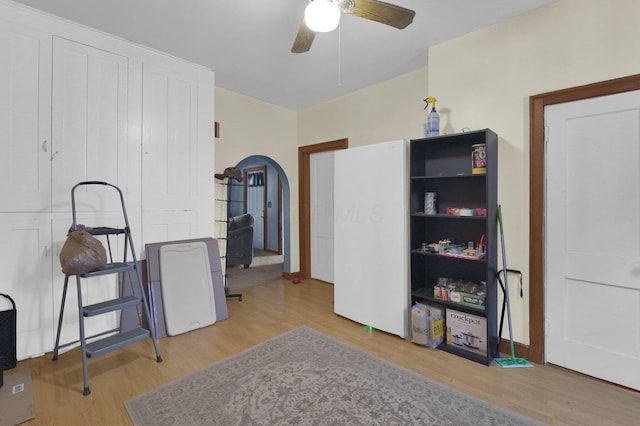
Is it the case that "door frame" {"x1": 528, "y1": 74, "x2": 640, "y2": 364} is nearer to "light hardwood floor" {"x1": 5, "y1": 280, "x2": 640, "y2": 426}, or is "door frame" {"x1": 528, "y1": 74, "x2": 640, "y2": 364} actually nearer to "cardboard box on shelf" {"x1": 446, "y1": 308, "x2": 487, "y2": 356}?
"light hardwood floor" {"x1": 5, "y1": 280, "x2": 640, "y2": 426}

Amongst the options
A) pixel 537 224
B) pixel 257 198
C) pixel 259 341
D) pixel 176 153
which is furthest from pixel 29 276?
pixel 257 198

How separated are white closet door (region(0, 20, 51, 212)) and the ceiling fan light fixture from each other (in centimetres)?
225

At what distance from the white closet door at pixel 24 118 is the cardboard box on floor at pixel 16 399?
1221 millimetres

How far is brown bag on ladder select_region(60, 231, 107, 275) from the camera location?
2.08m

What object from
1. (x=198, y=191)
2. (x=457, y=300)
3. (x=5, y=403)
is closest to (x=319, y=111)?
(x=198, y=191)

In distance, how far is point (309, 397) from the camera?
195 cm

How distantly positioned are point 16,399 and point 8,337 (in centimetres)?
57

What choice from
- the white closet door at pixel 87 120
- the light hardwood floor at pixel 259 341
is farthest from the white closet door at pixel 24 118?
the light hardwood floor at pixel 259 341

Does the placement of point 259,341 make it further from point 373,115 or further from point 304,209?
point 373,115

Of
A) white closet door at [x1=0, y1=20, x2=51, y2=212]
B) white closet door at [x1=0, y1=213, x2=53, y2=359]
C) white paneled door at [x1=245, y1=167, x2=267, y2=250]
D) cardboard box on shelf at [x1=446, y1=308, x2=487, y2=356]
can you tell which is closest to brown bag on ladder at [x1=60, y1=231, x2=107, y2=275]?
white closet door at [x1=0, y1=213, x2=53, y2=359]

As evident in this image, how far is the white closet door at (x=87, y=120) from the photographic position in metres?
2.49

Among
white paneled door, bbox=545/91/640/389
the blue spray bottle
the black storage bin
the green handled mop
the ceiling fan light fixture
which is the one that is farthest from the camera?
the blue spray bottle

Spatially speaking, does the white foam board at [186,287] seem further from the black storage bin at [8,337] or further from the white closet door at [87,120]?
the black storage bin at [8,337]

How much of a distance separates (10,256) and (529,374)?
4.00 m
